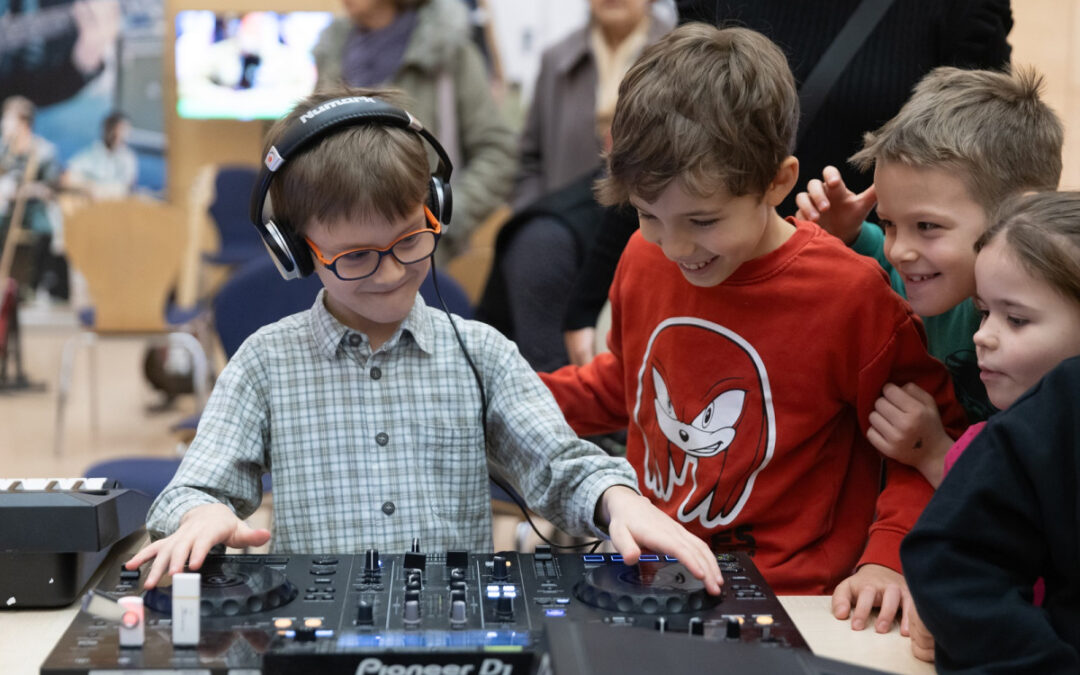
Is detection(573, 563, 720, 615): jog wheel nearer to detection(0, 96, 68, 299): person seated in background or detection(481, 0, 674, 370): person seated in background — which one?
detection(481, 0, 674, 370): person seated in background

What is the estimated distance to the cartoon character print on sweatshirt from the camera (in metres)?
1.43

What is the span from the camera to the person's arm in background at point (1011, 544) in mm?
917

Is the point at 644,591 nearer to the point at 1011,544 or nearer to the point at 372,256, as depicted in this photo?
the point at 1011,544

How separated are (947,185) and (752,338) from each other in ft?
0.97

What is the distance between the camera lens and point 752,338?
143 cm

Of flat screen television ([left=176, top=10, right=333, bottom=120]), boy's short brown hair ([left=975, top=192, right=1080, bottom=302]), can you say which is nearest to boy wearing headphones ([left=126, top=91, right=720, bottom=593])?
boy's short brown hair ([left=975, top=192, right=1080, bottom=302])

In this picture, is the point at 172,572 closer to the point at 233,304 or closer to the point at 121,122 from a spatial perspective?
Answer: the point at 233,304

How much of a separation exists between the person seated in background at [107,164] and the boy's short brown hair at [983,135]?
7.45 m

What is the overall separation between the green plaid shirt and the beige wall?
7.02m

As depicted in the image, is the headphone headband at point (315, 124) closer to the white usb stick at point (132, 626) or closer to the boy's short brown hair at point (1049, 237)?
the white usb stick at point (132, 626)

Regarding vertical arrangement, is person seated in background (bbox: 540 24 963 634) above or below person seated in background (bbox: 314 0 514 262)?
below

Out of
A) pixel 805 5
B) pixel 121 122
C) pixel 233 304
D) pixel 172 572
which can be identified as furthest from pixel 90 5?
pixel 172 572

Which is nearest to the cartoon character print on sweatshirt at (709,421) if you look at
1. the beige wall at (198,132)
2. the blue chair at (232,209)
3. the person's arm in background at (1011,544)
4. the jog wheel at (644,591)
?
the jog wheel at (644,591)

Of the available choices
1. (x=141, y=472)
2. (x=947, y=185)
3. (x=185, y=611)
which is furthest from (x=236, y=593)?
(x=141, y=472)
